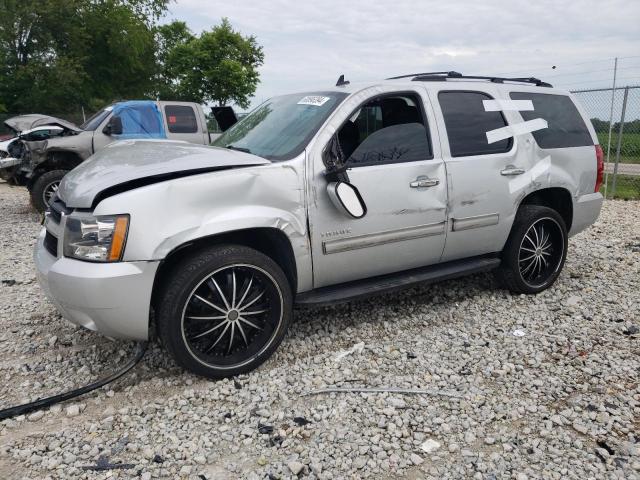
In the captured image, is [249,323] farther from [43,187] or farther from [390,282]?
[43,187]

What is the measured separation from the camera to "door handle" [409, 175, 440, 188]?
11.9ft

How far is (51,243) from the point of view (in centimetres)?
317

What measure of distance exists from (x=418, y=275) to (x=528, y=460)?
1.64 m

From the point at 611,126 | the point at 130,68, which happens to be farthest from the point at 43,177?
the point at 130,68

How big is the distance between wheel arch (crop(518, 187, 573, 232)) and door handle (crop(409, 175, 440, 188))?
1.19m

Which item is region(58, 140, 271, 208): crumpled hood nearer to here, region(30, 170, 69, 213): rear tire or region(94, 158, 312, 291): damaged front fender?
region(94, 158, 312, 291): damaged front fender

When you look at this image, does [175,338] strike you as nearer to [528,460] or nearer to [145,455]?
[145,455]

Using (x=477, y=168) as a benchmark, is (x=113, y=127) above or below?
above

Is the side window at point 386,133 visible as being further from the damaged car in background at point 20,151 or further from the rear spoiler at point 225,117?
the damaged car in background at point 20,151

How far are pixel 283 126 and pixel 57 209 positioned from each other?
158cm

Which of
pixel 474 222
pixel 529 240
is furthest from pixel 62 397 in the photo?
pixel 529 240

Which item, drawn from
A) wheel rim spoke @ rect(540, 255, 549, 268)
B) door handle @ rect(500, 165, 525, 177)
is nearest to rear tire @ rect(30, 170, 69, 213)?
door handle @ rect(500, 165, 525, 177)

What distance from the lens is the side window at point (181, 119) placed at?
380 inches

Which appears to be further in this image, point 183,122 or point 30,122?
point 30,122
